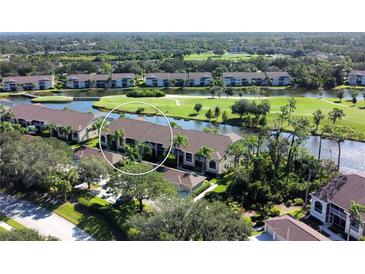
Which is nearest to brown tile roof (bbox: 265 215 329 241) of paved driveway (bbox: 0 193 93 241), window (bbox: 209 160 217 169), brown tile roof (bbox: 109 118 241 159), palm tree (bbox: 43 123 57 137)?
paved driveway (bbox: 0 193 93 241)

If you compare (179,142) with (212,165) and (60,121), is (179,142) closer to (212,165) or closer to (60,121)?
(212,165)

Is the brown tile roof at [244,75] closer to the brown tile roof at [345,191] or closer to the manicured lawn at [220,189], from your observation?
the manicured lawn at [220,189]

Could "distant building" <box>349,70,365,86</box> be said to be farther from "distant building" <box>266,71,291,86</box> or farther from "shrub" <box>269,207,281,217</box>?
"shrub" <box>269,207,281,217</box>

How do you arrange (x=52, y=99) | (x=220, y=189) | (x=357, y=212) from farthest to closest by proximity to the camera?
(x=52, y=99) → (x=220, y=189) → (x=357, y=212)

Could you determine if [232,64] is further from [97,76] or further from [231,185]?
[231,185]

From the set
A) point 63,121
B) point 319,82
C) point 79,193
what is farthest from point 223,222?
point 319,82

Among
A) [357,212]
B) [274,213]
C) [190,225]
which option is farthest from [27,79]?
[357,212]

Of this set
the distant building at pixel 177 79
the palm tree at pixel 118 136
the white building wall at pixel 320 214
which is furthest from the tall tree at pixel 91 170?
the distant building at pixel 177 79
